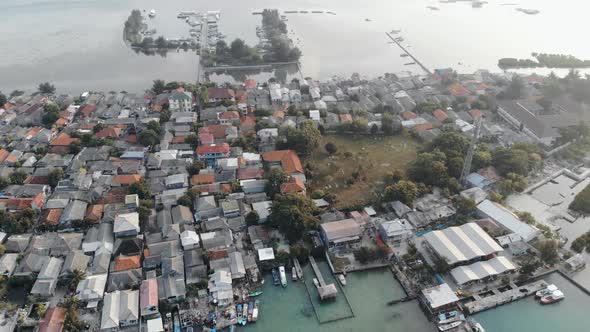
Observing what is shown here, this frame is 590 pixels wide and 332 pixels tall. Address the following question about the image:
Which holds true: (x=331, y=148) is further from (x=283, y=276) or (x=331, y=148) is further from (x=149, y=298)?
(x=149, y=298)

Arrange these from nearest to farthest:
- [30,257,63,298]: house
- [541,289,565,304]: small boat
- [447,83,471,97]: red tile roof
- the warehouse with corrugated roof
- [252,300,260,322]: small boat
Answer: [252,300,260,322]: small boat → [30,257,63,298]: house → [541,289,565,304]: small boat → the warehouse with corrugated roof → [447,83,471,97]: red tile roof

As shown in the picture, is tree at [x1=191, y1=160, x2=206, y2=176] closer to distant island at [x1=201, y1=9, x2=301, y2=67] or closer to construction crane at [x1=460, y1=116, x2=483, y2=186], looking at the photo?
construction crane at [x1=460, y1=116, x2=483, y2=186]

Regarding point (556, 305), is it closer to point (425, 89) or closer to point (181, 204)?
point (181, 204)

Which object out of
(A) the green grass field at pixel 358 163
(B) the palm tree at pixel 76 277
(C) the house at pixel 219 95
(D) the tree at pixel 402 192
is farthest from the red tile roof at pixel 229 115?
(B) the palm tree at pixel 76 277

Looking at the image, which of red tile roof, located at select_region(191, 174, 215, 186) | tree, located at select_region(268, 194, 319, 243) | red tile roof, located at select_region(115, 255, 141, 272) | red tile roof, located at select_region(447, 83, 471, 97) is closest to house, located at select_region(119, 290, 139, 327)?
red tile roof, located at select_region(115, 255, 141, 272)

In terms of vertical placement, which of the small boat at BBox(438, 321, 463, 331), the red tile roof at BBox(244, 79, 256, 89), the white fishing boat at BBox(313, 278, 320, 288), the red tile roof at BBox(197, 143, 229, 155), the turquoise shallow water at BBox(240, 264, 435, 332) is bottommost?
the turquoise shallow water at BBox(240, 264, 435, 332)

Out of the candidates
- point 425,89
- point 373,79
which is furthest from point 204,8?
point 425,89
